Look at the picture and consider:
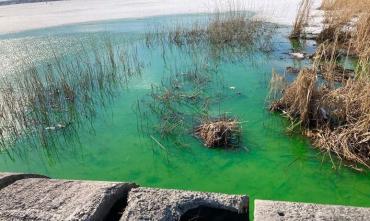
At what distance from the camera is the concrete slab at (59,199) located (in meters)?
1.32

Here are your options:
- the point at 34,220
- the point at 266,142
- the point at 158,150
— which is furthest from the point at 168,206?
the point at 266,142

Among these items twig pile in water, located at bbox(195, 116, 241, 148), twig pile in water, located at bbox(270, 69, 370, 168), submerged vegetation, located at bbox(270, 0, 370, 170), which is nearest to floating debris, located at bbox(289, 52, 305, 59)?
submerged vegetation, located at bbox(270, 0, 370, 170)

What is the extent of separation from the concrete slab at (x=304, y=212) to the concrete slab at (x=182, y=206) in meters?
0.10

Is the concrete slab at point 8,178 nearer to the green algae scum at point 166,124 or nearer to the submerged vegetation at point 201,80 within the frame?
the green algae scum at point 166,124

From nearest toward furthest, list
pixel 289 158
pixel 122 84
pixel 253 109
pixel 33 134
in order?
pixel 289 158 < pixel 33 134 < pixel 253 109 < pixel 122 84

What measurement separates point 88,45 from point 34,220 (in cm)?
491

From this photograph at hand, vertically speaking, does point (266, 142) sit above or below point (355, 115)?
below

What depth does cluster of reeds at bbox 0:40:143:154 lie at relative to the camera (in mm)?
3098

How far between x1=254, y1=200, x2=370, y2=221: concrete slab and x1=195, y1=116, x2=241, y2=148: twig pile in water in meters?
1.29

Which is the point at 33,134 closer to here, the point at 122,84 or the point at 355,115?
the point at 122,84

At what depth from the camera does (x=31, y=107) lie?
3.41 m

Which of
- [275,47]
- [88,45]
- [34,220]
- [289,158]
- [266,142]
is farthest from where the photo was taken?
[88,45]

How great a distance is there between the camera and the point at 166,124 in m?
2.99

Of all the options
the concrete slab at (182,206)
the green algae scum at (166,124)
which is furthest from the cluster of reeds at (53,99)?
the concrete slab at (182,206)
